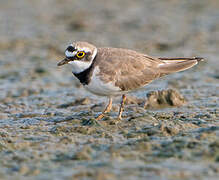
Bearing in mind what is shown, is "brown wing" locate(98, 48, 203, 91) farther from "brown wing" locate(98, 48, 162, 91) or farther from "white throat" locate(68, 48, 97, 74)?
"white throat" locate(68, 48, 97, 74)

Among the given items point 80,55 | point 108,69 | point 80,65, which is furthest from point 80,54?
point 108,69

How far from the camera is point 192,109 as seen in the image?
742cm

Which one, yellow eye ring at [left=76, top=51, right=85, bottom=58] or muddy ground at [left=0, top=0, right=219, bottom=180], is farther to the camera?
yellow eye ring at [left=76, top=51, right=85, bottom=58]

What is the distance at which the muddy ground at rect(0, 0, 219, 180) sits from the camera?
16.4 feet

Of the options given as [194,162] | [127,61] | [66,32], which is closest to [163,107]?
[127,61]

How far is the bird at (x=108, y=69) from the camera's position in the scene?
21.4ft

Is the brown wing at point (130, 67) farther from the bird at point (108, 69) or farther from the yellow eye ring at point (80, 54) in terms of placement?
the yellow eye ring at point (80, 54)

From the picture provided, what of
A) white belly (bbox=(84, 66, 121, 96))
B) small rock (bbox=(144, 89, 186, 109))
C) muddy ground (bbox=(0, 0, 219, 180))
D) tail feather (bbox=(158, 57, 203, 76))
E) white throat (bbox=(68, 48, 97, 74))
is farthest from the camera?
small rock (bbox=(144, 89, 186, 109))

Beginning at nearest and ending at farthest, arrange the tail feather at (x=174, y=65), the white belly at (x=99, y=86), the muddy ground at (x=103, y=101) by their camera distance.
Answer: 1. the muddy ground at (x=103, y=101)
2. the white belly at (x=99, y=86)
3. the tail feather at (x=174, y=65)

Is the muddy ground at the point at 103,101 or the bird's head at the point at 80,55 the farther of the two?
the bird's head at the point at 80,55

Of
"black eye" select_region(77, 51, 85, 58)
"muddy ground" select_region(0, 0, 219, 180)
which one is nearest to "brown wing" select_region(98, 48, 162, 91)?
"black eye" select_region(77, 51, 85, 58)

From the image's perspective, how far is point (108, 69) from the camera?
21.6ft

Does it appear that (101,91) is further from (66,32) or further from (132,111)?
(66,32)

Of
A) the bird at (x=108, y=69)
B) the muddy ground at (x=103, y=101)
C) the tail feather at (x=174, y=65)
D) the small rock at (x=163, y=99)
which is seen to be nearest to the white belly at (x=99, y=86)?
the bird at (x=108, y=69)
